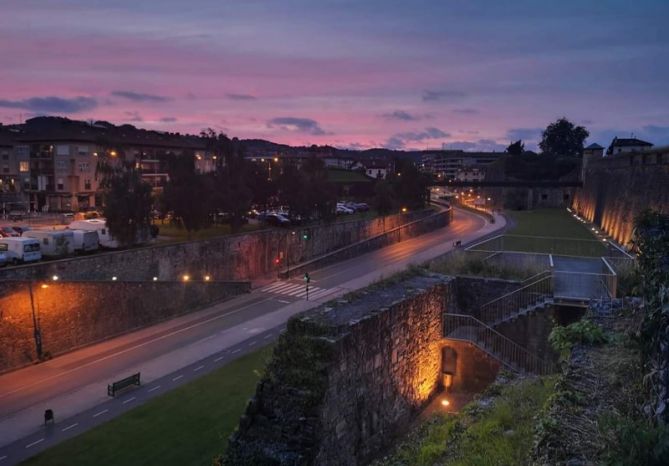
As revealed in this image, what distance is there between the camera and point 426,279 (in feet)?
66.7

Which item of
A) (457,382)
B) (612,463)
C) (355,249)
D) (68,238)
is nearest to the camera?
(612,463)

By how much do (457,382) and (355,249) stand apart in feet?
101

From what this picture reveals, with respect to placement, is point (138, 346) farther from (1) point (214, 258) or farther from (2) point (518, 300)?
(2) point (518, 300)

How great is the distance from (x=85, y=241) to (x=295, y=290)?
592 inches

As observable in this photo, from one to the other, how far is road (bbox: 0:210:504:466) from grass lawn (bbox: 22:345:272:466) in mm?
1019

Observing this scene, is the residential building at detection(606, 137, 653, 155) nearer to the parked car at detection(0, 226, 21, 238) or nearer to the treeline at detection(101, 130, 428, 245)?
the treeline at detection(101, 130, 428, 245)

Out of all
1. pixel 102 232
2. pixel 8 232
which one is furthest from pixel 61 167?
pixel 102 232

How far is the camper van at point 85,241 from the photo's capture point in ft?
125

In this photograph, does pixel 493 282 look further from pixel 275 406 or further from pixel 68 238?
pixel 68 238

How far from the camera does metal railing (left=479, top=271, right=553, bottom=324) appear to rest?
22.3m

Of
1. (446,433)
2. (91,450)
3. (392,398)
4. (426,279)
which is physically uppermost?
(426,279)

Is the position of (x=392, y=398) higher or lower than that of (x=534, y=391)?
lower

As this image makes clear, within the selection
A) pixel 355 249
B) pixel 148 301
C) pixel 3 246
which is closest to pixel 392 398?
pixel 148 301

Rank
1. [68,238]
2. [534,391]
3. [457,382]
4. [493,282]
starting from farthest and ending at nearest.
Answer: [68,238] < [493,282] < [457,382] < [534,391]
